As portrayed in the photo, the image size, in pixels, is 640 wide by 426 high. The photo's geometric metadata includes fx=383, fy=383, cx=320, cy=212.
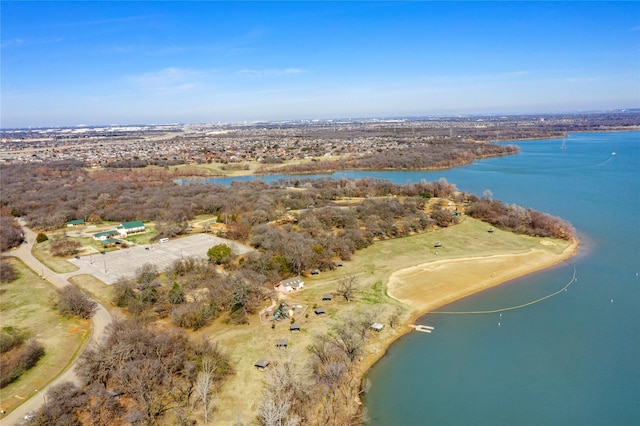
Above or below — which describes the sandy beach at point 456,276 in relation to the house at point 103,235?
below

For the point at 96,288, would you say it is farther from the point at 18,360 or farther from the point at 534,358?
the point at 534,358

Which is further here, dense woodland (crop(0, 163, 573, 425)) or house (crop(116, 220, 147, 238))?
house (crop(116, 220, 147, 238))

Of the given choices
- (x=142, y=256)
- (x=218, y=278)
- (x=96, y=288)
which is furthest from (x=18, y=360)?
(x=142, y=256)

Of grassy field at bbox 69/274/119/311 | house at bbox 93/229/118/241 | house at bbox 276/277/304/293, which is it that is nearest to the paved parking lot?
grassy field at bbox 69/274/119/311

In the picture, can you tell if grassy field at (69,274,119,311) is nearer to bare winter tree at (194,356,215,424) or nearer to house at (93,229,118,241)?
house at (93,229,118,241)

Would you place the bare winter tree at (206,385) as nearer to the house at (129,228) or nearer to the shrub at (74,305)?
the shrub at (74,305)

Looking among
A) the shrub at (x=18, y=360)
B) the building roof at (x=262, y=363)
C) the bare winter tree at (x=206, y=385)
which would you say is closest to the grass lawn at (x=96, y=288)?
the shrub at (x=18, y=360)
